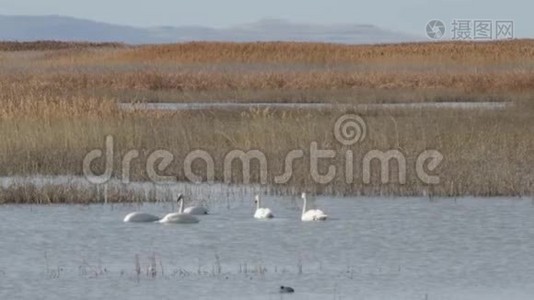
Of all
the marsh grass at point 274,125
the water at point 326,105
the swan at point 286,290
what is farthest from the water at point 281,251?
the water at point 326,105

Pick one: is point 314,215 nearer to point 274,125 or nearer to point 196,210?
point 196,210

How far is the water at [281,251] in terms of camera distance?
10312mm

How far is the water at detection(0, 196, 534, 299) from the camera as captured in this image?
10312 millimetres

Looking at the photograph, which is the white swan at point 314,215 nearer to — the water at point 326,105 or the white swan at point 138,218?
the white swan at point 138,218

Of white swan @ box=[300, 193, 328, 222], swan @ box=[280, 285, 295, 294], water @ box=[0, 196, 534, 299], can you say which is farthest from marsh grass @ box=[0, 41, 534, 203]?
swan @ box=[280, 285, 295, 294]

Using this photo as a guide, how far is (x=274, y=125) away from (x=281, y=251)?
319 inches

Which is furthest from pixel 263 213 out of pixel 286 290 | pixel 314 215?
pixel 286 290

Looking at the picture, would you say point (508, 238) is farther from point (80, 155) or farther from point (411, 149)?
point (80, 155)

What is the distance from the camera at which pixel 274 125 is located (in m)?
20.0

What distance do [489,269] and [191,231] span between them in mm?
3121

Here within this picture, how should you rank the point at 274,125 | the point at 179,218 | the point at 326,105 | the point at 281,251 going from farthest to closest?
the point at 326,105 < the point at 274,125 < the point at 179,218 < the point at 281,251

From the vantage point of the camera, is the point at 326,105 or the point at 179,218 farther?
the point at 326,105

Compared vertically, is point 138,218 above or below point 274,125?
below

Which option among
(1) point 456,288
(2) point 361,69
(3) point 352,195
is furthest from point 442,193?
(2) point 361,69
